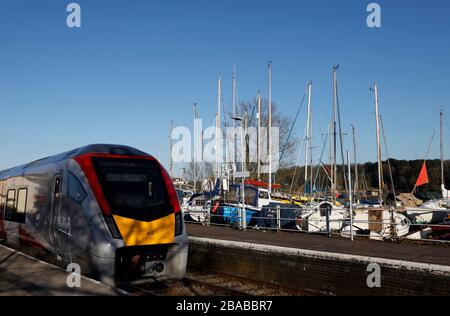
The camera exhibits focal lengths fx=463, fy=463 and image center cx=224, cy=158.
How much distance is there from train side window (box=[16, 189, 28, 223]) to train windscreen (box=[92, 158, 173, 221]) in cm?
455

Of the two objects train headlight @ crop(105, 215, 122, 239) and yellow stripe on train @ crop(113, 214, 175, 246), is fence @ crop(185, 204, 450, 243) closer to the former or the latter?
yellow stripe on train @ crop(113, 214, 175, 246)

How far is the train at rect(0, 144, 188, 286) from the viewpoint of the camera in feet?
31.4

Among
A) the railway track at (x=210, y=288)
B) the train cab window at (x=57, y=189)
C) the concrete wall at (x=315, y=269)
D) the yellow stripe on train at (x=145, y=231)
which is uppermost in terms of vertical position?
the train cab window at (x=57, y=189)

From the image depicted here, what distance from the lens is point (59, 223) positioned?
1087 cm

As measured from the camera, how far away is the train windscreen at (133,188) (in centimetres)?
999

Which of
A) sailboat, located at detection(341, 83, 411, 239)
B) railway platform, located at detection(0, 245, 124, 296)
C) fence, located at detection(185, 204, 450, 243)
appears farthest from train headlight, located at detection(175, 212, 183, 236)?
sailboat, located at detection(341, 83, 411, 239)

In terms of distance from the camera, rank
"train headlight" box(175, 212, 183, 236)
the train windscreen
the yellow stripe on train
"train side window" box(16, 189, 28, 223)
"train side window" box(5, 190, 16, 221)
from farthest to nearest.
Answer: "train side window" box(5, 190, 16, 221), "train side window" box(16, 189, 28, 223), "train headlight" box(175, 212, 183, 236), the train windscreen, the yellow stripe on train

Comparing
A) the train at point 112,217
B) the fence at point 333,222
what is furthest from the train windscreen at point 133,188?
the fence at point 333,222

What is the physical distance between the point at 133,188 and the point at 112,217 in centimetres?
104

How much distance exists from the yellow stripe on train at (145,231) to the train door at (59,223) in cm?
161

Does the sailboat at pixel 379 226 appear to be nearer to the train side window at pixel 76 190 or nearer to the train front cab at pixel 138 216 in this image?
the train front cab at pixel 138 216

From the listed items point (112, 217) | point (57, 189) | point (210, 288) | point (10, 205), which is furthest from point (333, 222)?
point (112, 217)

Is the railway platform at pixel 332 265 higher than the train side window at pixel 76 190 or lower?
lower
